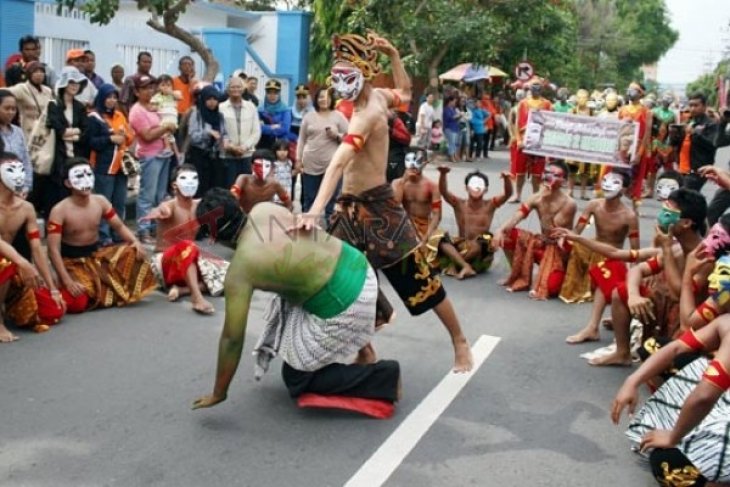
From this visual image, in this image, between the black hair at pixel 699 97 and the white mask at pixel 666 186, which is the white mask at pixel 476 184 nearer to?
the white mask at pixel 666 186

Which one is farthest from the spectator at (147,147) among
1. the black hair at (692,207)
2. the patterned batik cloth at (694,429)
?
the patterned batik cloth at (694,429)

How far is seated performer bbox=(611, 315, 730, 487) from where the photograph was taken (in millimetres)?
3295

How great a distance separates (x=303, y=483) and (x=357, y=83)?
221 centimetres

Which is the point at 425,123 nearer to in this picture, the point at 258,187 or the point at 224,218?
the point at 258,187

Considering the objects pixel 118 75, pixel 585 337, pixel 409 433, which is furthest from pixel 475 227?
pixel 118 75

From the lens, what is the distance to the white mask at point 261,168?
7.82 m

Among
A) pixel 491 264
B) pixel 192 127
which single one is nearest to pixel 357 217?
pixel 491 264

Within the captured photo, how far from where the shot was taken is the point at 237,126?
9.16 m

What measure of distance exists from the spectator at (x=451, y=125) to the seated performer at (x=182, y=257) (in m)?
12.8

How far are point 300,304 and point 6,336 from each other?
89.4 inches

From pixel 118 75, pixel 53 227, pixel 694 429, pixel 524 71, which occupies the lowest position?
pixel 694 429

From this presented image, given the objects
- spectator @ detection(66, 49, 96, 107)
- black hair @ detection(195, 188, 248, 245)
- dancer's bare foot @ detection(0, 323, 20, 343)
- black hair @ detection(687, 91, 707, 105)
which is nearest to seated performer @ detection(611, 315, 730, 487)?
black hair @ detection(195, 188, 248, 245)

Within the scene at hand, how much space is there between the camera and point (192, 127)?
9148 mm

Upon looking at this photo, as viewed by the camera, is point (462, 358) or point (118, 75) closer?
point (462, 358)
